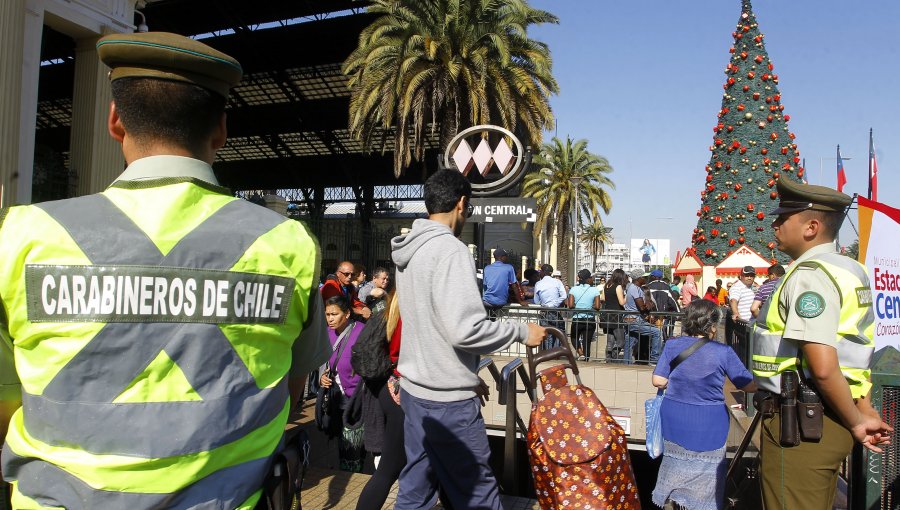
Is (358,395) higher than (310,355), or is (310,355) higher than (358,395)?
(310,355)

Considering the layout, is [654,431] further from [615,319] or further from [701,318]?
[615,319]

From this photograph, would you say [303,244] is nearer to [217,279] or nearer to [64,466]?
[217,279]

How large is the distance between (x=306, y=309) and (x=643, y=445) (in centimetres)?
737

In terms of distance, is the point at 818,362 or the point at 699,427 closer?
the point at 818,362

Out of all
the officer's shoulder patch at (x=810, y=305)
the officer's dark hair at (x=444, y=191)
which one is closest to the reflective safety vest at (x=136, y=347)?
the officer's dark hair at (x=444, y=191)

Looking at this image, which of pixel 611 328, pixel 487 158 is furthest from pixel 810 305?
pixel 611 328

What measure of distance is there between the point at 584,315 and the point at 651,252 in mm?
50923

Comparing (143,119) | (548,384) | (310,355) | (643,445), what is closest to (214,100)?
(143,119)

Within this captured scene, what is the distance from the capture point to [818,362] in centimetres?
272

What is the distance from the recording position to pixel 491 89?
60.7 ft

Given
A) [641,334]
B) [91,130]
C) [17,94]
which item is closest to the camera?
[17,94]

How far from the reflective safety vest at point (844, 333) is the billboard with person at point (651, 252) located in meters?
59.2

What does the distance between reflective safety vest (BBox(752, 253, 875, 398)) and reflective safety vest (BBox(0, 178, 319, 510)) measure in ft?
8.04

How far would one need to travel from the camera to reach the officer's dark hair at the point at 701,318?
4711 millimetres
